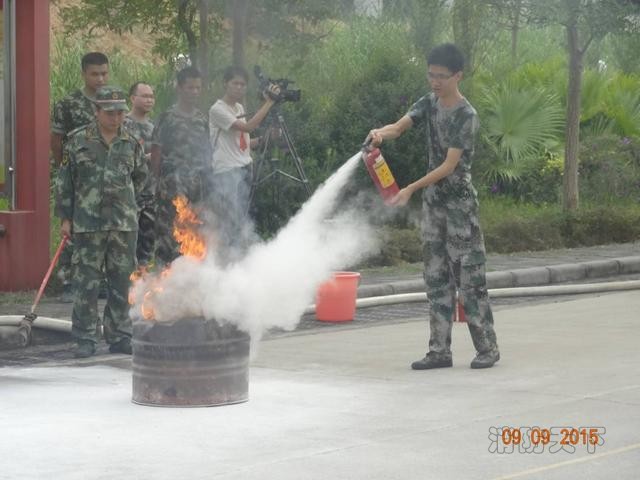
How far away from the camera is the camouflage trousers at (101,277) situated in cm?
990

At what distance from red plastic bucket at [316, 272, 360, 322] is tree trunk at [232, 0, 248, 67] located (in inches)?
198

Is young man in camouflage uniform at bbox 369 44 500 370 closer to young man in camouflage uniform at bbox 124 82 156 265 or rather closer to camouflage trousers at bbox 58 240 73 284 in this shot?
young man in camouflage uniform at bbox 124 82 156 265

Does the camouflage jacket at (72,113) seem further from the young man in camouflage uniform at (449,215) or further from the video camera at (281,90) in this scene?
the young man in camouflage uniform at (449,215)

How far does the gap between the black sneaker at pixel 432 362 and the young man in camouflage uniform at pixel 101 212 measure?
206 cm

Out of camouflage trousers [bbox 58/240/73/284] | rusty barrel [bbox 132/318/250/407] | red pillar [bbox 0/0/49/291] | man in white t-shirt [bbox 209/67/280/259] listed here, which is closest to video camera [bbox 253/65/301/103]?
man in white t-shirt [bbox 209/67/280/259]

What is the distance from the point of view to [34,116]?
12.7m

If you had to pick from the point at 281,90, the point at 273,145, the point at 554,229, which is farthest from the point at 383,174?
the point at 554,229

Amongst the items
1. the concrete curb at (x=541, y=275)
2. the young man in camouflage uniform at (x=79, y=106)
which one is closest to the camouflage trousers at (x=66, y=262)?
the young man in camouflage uniform at (x=79, y=106)

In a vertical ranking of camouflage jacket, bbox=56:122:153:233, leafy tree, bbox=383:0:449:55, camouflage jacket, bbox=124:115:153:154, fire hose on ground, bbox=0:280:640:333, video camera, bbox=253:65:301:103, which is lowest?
fire hose on ground, bbox=0:280:640:333

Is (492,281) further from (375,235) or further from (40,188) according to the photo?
(40,188)

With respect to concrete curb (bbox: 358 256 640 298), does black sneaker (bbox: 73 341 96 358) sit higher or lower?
lower

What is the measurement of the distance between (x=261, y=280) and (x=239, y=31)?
26.8ft

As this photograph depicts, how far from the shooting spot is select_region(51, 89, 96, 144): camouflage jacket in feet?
38.7

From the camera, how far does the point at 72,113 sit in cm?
1181
